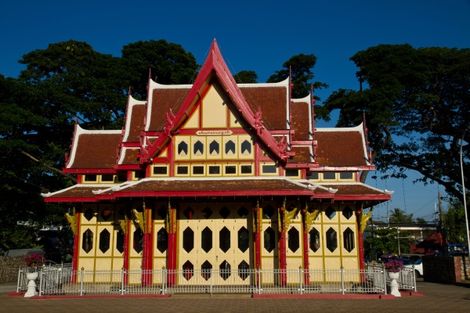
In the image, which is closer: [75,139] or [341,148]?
[341,148]

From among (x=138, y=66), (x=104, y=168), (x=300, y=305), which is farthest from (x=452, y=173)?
(x=138, y=66)

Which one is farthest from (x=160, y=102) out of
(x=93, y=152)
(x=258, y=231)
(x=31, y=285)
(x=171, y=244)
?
(x=31, y=285)

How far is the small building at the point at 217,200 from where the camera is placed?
20.3m

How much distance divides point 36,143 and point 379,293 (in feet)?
101

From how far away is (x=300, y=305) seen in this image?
52.1 feet

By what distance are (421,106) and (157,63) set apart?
2745cm

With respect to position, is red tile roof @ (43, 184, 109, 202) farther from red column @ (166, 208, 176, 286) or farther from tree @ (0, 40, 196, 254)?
tree @ (0, 40, 196, 254)

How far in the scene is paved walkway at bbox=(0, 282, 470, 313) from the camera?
1486cm

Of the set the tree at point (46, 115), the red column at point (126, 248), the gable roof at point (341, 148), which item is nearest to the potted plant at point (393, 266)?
the gable roof at point (341, 148)

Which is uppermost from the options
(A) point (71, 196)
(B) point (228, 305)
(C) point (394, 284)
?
(A) point (71, 196)

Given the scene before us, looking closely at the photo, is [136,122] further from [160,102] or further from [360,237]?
[360,237]

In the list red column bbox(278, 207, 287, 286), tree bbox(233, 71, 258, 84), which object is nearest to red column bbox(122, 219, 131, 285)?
red column bbox(278, 207, 287, 286)

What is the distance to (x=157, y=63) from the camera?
4766 centimetres

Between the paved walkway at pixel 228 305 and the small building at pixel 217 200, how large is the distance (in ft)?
8.55
